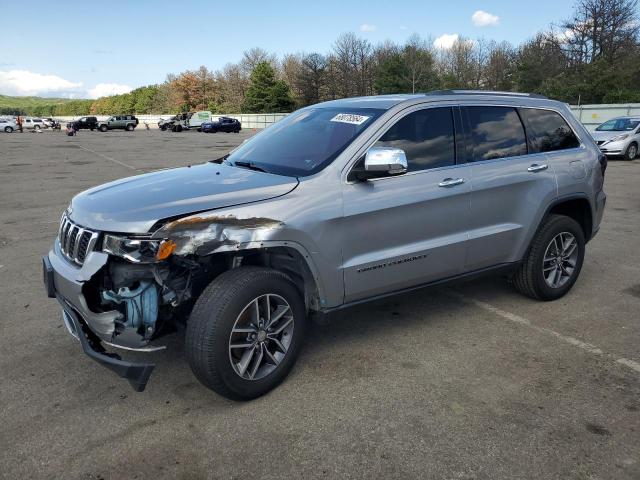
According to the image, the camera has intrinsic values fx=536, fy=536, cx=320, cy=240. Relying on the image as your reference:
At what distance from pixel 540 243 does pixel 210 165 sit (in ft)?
9.50

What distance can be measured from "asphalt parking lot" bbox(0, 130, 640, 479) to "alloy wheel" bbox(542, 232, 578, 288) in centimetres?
24

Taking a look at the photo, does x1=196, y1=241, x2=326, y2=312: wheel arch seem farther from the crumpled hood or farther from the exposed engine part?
the exposed engine part

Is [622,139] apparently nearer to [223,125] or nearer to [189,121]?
[223,125]

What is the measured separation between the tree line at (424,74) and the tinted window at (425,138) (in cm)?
3916

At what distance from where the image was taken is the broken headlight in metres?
2.96

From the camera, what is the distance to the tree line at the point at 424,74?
143 feet

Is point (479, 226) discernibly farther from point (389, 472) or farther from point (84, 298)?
point (84, 298)

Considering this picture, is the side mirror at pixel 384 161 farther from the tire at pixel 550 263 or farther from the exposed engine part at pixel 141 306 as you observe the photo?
the tire at pixel 550 263

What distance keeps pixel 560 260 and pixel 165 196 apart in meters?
3.60

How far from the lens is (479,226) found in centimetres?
424

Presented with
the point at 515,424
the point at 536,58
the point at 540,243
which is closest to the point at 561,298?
the point at 540,243

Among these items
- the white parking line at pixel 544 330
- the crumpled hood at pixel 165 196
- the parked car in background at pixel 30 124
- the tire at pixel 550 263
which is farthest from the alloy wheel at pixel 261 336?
the parked car in background at pixel 30 124

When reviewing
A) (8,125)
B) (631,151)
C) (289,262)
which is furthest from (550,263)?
(8,125)

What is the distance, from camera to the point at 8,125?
52656mm
